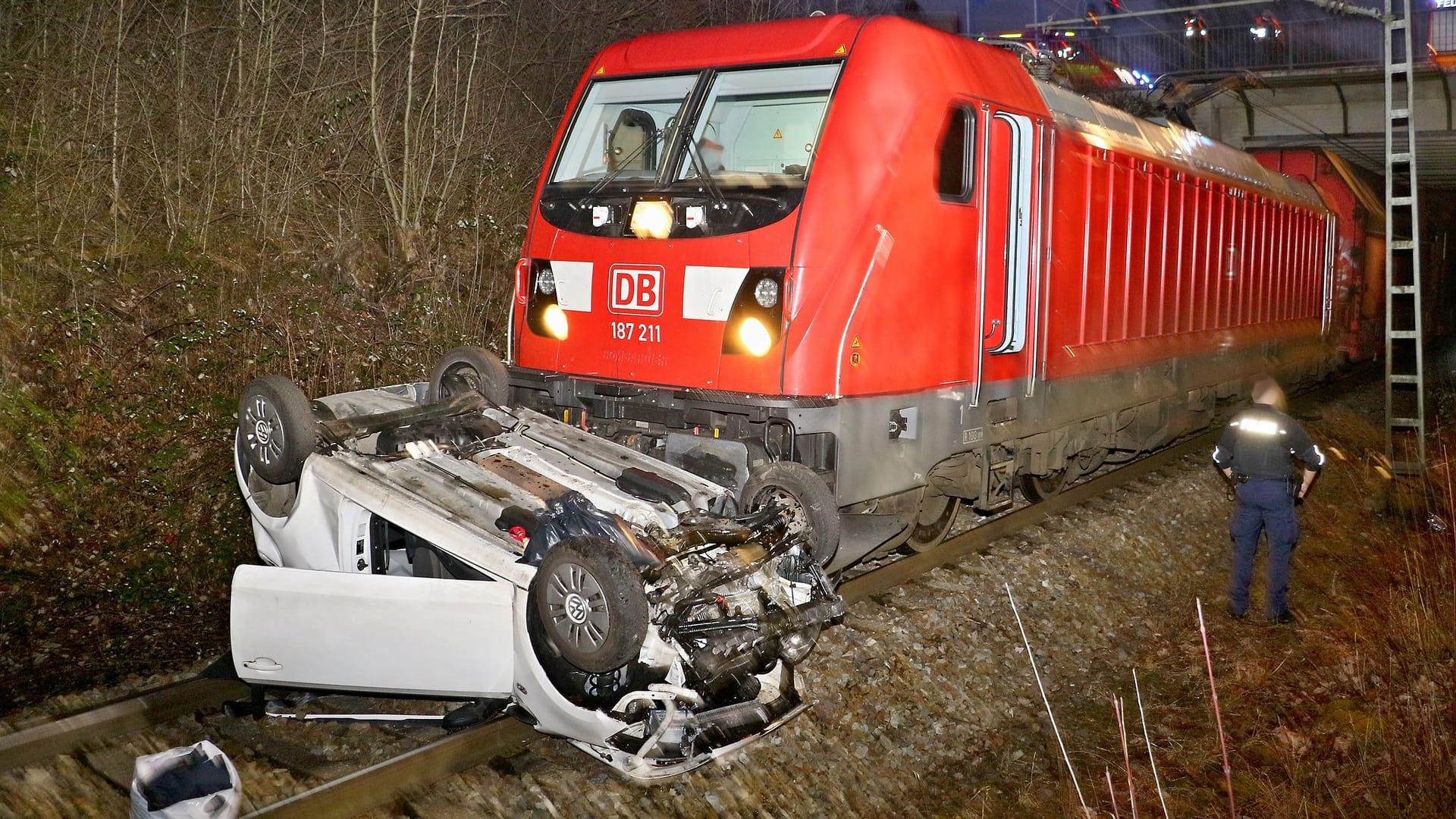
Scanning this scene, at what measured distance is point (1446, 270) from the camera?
2594 centimetres

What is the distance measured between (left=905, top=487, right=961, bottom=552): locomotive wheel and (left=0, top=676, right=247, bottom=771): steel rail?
13.5 ft

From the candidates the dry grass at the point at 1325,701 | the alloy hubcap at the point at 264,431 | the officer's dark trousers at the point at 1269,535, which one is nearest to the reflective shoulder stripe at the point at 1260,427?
the officer's dark trousers at the point at 1269,535

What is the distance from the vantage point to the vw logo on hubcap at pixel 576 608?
4270 mm

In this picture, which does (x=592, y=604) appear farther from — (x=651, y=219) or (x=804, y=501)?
(x=651, y=219)

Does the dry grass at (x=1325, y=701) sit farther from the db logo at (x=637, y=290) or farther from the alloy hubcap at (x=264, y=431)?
the alloy hubcap at (x=264, y=431)

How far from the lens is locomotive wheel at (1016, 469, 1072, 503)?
30.3ft

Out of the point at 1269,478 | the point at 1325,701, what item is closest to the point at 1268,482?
the point at 1269,478

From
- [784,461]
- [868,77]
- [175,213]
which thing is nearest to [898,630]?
[784,461]

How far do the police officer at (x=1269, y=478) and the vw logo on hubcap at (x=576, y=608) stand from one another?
15.3ft

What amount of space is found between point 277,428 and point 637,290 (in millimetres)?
2044

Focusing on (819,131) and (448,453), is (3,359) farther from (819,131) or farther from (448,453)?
(819,131)

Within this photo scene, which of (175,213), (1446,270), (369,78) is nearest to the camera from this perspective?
(175,213)

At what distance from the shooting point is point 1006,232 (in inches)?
281

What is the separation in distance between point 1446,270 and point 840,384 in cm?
2541
